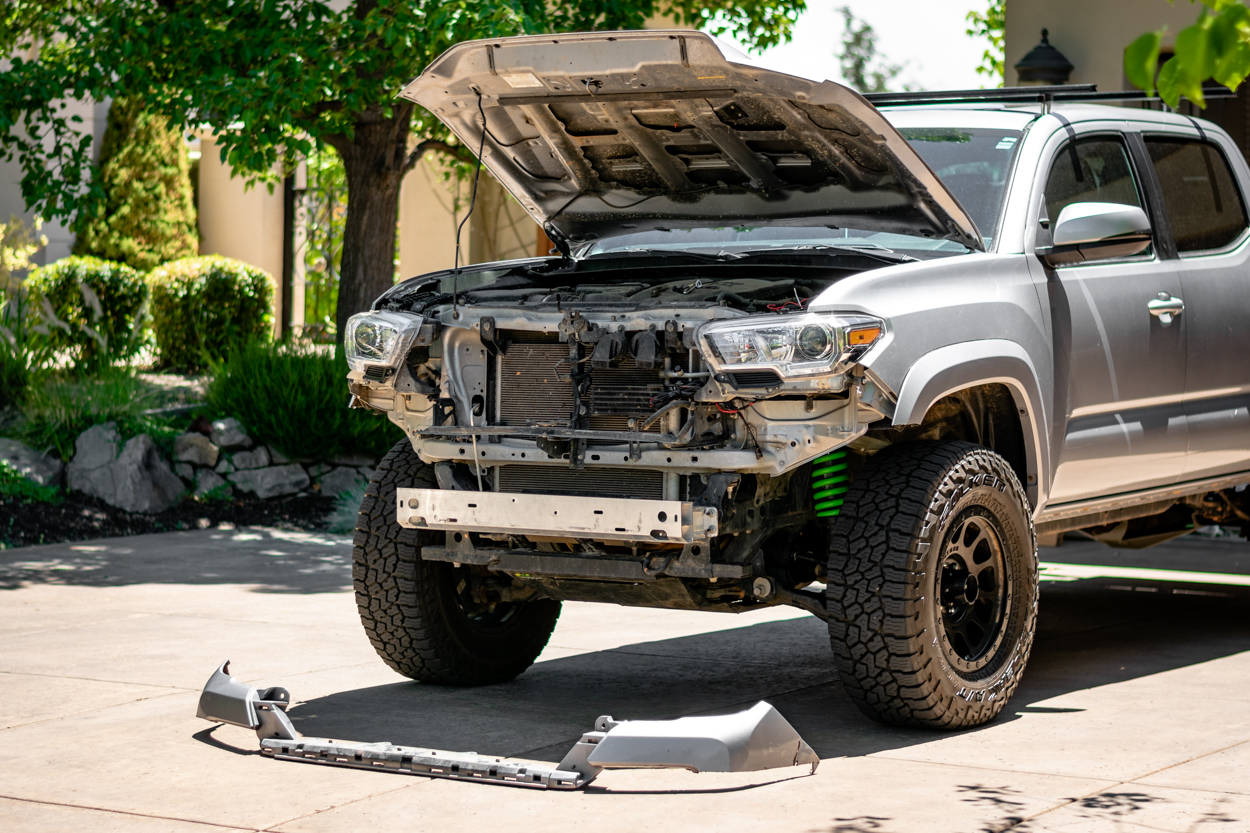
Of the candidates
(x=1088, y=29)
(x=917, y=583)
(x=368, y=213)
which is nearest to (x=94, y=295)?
(x=368, y=213)

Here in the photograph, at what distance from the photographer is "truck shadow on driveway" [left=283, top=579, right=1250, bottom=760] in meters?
5.16

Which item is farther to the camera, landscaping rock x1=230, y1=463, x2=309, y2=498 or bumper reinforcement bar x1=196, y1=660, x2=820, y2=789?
landscaping rock x1=230, y1=463, x2=309, y2=498

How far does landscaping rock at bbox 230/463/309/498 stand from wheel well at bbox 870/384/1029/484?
21.4 feet

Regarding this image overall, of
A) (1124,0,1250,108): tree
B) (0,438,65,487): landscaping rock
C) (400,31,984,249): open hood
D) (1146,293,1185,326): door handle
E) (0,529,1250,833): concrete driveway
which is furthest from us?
(0,438,65,487): landscaping rock

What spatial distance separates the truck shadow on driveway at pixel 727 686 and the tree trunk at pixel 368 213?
240 inches

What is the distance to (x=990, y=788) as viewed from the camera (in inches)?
175

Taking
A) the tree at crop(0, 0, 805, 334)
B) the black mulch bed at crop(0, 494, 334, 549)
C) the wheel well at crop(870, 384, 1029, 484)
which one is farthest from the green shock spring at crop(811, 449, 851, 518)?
the black mulch bed at crop(0, 494, 334, 549)

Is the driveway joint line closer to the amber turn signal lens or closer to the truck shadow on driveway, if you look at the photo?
the truck shadow on driveway

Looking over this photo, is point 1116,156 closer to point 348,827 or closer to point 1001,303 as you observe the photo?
point 1001,303

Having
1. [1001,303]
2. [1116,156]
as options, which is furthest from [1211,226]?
[1001,303]

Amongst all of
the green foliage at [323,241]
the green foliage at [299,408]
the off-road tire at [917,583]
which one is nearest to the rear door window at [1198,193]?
the off-road tire at [917,583]

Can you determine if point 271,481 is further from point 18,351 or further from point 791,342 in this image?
point 791,342

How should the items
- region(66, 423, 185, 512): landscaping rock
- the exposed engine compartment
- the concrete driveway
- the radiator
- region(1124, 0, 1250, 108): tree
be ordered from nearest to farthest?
region(1124, 0, 1250, 108): tree → the concrete driveway → the exposed engine compartment → the radiator → region(66, 423, 185, 512): landscaping rock

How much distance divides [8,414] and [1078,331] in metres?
8.08
